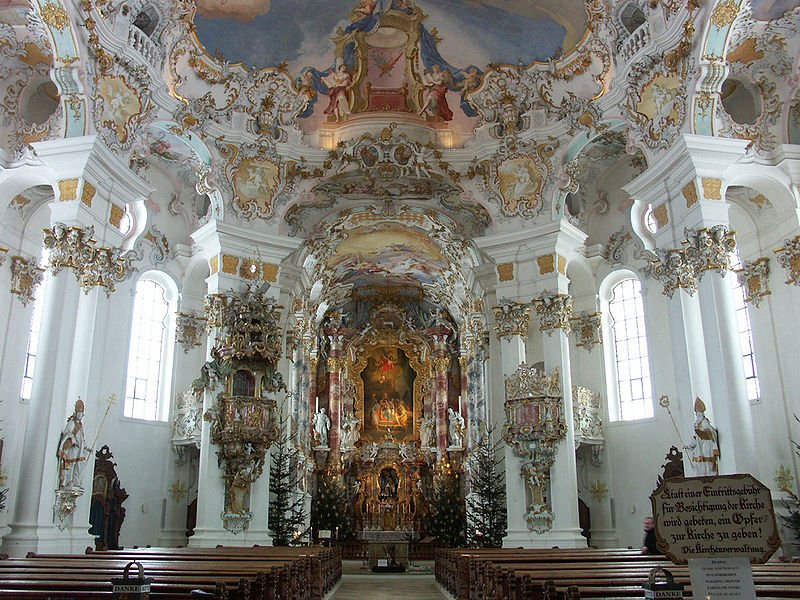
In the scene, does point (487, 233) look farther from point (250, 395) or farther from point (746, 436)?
point (746, 436)

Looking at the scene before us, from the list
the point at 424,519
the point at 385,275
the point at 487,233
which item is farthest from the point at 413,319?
the point at 487,233

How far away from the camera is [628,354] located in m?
19.8

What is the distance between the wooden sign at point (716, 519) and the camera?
15.4 feet

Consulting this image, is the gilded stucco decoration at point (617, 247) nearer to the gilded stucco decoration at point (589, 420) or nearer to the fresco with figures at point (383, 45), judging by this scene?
the gilded stucco decoration at point (589, 420)

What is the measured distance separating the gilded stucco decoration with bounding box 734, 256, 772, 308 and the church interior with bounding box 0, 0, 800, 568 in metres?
0.05

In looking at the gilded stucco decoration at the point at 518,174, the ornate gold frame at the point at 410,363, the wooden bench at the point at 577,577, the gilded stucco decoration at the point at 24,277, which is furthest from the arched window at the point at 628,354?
the ornate gold frame at the point at 410,363

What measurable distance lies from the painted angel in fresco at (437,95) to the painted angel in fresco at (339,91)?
189cm

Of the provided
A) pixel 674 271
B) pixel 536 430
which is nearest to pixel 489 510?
pixel 536 430

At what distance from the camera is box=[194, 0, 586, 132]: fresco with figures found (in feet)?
57.3

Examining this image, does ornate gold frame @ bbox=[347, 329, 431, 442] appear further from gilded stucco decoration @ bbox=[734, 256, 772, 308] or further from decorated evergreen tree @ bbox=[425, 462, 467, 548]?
gilded stucco decoration @ bbox=[734, 256, 772, 308]

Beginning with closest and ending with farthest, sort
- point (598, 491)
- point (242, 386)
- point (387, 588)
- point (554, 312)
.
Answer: point (387, 588) → point (242, 386) → point (554, 312) → point (598, 491)

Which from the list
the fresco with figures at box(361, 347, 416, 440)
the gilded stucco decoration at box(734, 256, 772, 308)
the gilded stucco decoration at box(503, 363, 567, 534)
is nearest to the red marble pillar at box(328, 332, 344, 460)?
the fresco with figures at box(361, 347, 416, 440)

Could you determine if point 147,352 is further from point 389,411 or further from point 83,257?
point 389,411

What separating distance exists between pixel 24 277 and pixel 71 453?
5.55 m
